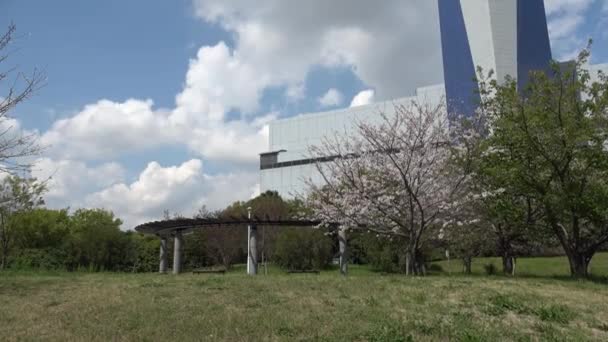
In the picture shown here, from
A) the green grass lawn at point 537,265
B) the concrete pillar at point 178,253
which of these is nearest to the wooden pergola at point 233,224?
the concrete pillar at point 178,253

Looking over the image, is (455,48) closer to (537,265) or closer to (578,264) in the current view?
(537,265)

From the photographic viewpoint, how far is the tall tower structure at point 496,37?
162ft

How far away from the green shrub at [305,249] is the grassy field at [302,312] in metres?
21.5

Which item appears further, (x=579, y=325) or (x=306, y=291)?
(x=306, y=291)

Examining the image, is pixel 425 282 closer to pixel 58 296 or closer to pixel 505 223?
pixel 58 296

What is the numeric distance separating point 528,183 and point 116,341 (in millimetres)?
13360

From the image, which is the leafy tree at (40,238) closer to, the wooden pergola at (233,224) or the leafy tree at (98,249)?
the leafy tree at (98,249)

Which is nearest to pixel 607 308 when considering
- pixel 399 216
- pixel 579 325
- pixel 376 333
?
pixel 579 325

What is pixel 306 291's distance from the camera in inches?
390

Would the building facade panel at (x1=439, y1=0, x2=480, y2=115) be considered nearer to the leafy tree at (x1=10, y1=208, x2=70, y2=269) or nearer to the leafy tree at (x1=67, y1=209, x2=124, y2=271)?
the leafy tree at (x1=67, y1=209, x2=124, y2=271)

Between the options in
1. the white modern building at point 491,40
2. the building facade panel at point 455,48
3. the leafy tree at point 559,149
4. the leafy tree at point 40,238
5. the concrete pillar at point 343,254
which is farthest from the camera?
the building facade panel at point 455,48

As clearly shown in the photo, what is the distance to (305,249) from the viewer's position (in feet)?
108

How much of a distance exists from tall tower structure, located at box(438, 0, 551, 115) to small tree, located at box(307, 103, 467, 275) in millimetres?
32128

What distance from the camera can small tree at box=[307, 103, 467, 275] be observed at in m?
16.9
